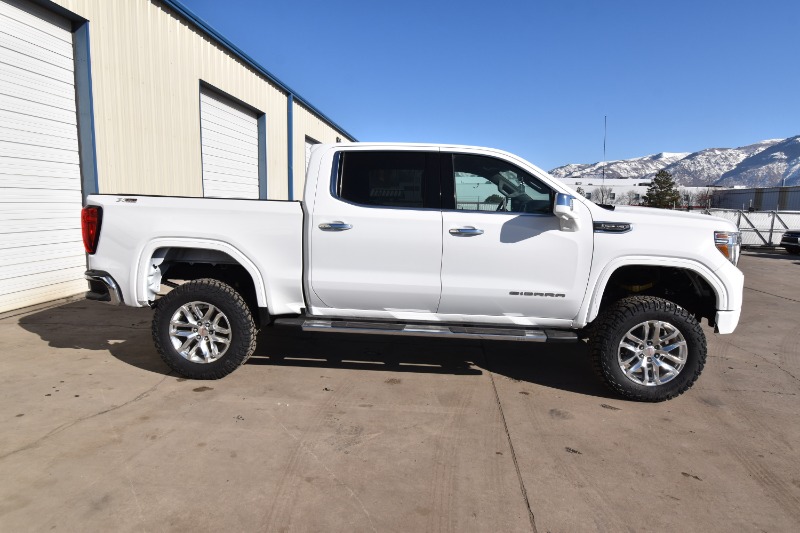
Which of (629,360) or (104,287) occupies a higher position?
(104,287)

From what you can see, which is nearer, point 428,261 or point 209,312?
point 428,261

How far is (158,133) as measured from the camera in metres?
8.66

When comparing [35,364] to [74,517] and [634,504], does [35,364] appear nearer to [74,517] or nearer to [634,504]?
[74,517]

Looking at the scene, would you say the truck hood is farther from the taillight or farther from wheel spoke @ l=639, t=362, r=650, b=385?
the taillight

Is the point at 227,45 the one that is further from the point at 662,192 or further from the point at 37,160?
the point at 662,192

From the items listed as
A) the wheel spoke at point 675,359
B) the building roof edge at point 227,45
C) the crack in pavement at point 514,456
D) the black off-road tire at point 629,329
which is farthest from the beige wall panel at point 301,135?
the wheel spoke at point 675,359

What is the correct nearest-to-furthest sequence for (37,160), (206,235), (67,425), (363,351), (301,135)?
(67,425) < (206,235) < (363,351) < (37,160) < (301,135)

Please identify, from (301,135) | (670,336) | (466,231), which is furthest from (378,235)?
(301,135)

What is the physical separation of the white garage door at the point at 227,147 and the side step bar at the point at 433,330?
296 inches

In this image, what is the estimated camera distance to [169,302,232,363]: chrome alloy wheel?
415 centimetres

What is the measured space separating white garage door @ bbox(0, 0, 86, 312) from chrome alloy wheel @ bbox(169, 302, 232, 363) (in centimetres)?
389

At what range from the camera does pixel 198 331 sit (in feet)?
13.7

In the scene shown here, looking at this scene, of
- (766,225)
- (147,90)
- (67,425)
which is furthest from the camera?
(766,225)

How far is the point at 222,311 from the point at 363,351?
1.64 metres
